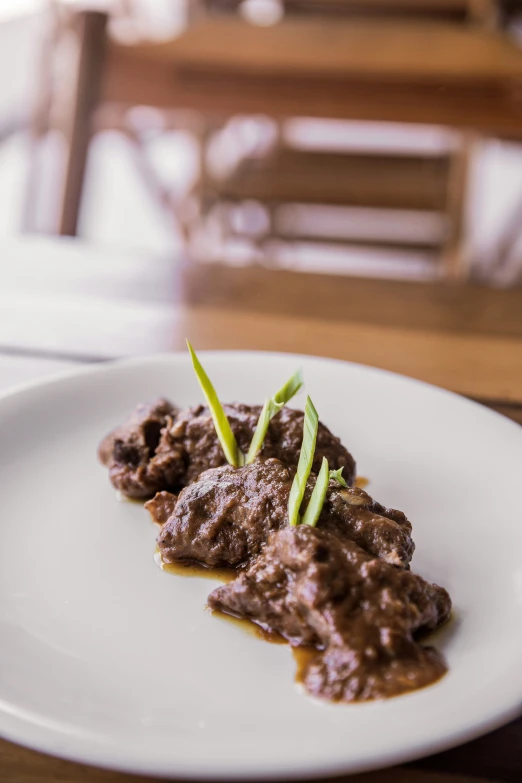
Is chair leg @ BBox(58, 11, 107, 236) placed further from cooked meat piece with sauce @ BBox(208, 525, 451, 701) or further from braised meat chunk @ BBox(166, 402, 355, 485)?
cooked meat piece with sauce @ BBox(208, 525, 451, 701)

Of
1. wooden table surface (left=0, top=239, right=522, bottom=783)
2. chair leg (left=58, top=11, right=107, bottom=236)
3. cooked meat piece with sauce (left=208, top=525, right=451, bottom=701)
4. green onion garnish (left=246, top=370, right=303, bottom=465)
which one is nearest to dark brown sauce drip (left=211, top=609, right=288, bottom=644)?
cooked meat piece with sauce (left=208, top=525, right=451, bottom=701)

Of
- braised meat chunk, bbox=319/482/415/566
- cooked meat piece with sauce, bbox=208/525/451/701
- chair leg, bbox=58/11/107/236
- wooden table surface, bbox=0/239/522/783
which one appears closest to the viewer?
cooked meat piece with sauce, bbox=208/525/451/701

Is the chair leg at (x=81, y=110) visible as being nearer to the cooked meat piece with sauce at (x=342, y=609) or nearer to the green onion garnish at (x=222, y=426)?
the green onion garnish at (x=222, y=426)

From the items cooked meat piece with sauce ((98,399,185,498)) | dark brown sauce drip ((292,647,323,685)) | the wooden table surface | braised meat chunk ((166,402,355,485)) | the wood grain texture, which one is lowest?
the wood grain texture

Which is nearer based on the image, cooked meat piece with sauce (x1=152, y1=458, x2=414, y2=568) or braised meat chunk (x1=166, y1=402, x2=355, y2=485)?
cooked meat piece with sauce (x1=152, y1=458, x2=414, y2=568)

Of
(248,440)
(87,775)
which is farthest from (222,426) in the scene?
(87,775)
